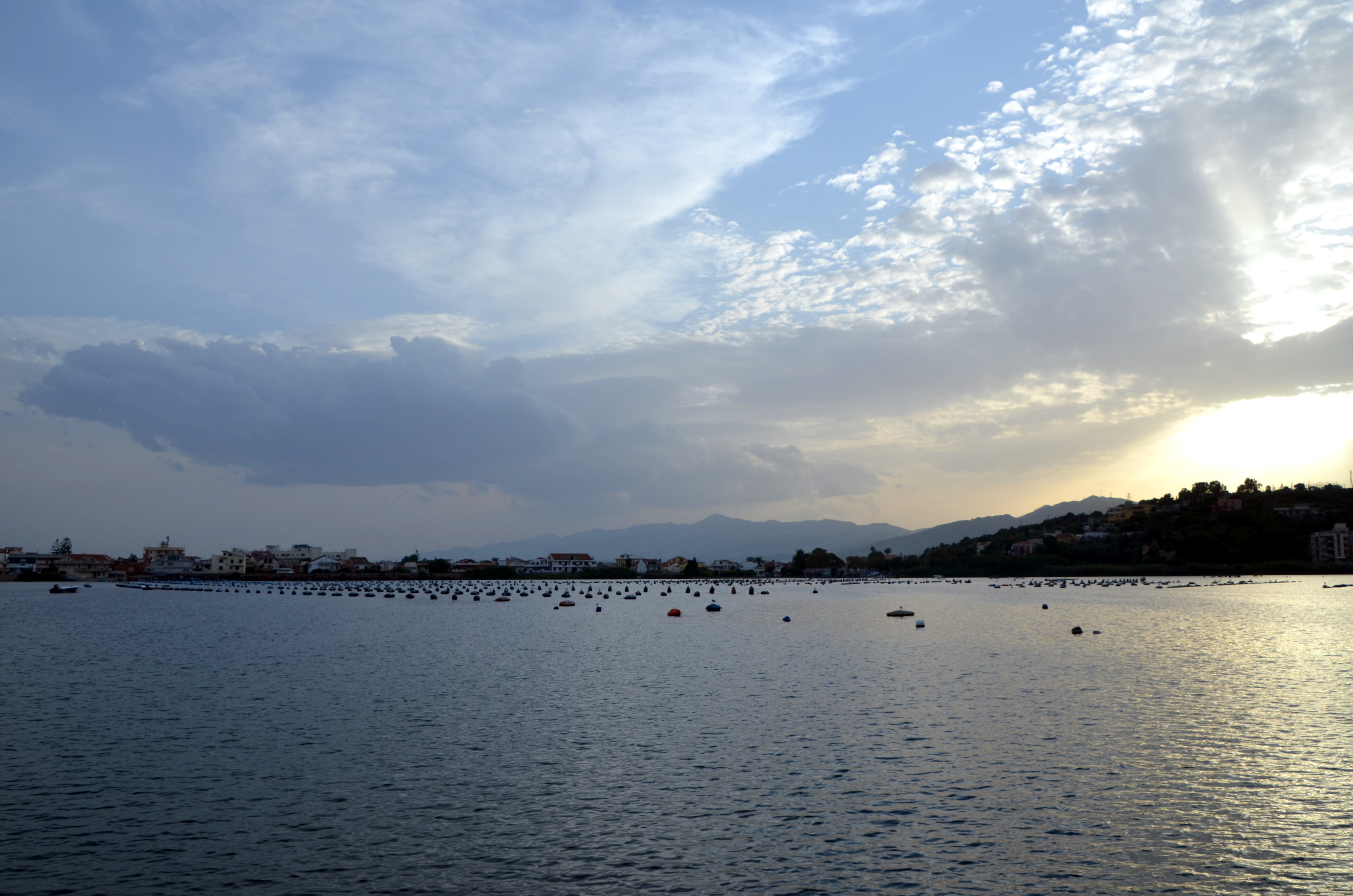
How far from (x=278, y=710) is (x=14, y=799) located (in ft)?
43.1

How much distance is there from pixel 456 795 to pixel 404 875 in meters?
5.49

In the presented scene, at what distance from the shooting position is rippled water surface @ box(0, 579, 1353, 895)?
627 inches

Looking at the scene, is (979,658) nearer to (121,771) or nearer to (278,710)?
(278,710)

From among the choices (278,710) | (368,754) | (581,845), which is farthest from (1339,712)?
(278,710)

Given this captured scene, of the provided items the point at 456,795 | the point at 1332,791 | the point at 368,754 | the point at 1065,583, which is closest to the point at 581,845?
the point at 456,795

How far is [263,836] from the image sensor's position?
709 inches

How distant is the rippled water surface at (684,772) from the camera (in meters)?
15.9

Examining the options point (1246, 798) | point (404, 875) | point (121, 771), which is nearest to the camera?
point (404, 875)

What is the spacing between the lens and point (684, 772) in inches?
914

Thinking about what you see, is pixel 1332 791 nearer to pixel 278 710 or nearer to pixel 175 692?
pixel 278 710

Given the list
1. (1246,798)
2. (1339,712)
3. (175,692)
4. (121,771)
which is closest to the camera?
(1246,798)

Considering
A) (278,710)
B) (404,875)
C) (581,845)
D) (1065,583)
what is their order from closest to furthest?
(404,875) → (581,845) → (278,710) → (1065,583)

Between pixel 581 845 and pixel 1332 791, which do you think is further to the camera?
pixel 1332 791

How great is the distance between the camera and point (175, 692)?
1524 inches
